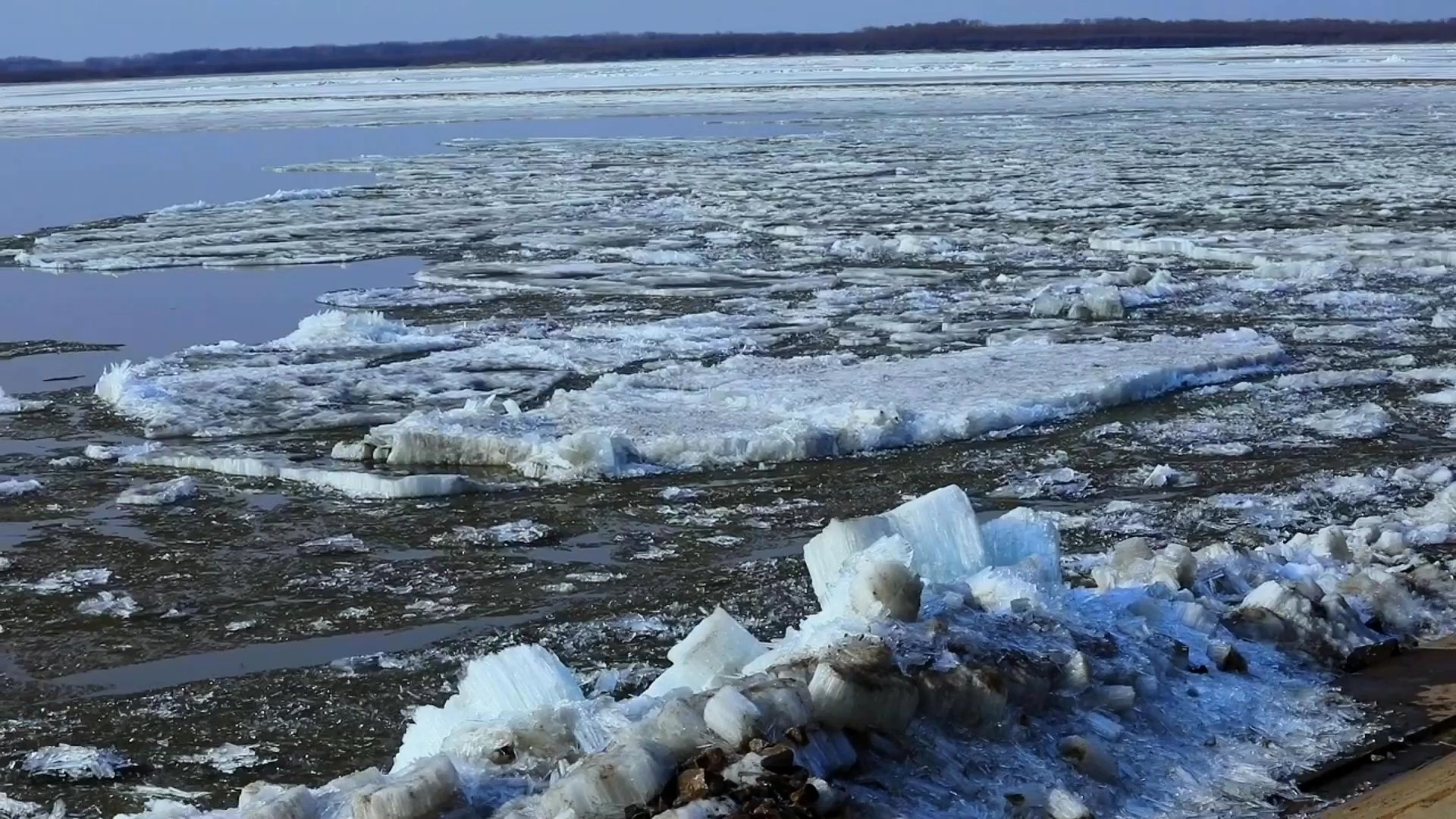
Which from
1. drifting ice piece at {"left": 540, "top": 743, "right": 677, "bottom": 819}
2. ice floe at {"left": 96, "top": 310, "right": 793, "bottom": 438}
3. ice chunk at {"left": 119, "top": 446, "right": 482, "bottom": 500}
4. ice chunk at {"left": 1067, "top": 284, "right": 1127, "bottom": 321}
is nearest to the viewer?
drifting ice piece at {"left": 540, "top": 743, "right": 677, "bottom": 819}

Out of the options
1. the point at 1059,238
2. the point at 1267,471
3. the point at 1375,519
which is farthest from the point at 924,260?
the point at 1375,519

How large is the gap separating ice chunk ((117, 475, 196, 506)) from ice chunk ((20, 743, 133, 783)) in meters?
2.50

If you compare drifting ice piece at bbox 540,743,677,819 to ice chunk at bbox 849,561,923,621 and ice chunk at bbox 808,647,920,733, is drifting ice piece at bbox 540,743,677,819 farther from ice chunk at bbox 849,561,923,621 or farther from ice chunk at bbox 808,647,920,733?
ice chunk at bbox 849,561,923,621

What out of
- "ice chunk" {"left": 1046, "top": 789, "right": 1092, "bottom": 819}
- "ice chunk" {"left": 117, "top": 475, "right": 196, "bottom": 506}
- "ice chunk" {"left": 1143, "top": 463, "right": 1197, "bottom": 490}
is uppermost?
"ice chunk" {"left": 1046, "top": 789, "right": 1092, "bottom": 819}

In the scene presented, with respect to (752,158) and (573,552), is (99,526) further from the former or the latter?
(752,158)

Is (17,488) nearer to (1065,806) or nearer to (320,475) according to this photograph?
(320,475)

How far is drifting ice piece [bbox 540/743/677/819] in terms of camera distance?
3209 millimetres

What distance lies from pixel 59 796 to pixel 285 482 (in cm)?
302

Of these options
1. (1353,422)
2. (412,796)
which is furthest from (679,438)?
(412,796)

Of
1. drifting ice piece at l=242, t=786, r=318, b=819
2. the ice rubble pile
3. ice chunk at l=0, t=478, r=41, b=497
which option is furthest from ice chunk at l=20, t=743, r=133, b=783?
ice chunk at l=0, t=478, r=41, b=497

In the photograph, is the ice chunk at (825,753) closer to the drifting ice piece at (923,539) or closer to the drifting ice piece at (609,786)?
the drifting ice piece at (609,786)

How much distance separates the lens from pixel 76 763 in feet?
14.0

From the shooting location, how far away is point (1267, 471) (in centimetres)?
670

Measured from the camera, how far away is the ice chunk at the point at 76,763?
4182 millimetres
